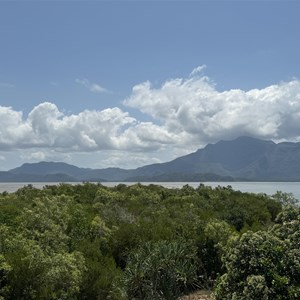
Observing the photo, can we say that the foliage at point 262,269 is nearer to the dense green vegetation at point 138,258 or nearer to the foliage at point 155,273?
the dense green vegetation at point 138,258

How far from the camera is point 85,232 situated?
3484 cm

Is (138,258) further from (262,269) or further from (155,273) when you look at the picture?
(262,269)

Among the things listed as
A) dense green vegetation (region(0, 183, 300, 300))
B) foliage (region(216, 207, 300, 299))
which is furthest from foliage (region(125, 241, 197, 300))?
foliage (region(216, 207, 300, 299))

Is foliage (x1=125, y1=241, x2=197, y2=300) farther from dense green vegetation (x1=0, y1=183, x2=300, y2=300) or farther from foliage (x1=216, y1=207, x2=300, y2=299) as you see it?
foliage (x1=216, y1=207, x2=300, y2=299)

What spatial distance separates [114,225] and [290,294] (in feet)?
73.0

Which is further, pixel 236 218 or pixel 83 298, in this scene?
pixel 236 218

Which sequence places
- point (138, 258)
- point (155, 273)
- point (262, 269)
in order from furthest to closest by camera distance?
1. point (138, 258)
2. point (155, 273)
3. point (262, 269)

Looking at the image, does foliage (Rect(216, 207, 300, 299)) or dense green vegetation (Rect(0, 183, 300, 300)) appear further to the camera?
dense green vegetation (Rect(0, 183, 300, 300))

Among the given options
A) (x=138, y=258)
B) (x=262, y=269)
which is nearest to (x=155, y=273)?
(x=138, y=258)

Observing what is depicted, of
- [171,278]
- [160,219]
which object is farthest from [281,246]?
[160,219]

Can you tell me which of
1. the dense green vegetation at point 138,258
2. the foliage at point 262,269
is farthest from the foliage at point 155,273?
the foliage at point 262,269

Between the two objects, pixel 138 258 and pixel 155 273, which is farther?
pixel 138 258

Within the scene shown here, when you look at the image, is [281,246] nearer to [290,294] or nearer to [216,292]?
[290,294]

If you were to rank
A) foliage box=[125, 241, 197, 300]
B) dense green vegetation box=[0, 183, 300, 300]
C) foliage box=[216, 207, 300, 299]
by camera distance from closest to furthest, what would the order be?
foliage box=[216, 207, 300, 299]
dense green vegetation box=[0, 183, 300, 300]
foliage box=[125, 241, 197, 300]
